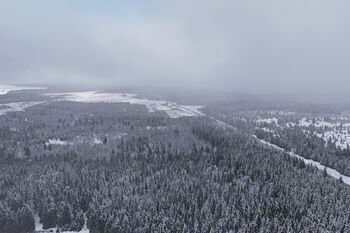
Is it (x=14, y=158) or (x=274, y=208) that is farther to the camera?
(x=14, y=158)

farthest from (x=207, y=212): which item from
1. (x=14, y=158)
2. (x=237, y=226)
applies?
(x=14, y=158)

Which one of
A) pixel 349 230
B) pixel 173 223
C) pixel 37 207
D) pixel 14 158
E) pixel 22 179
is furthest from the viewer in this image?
pixel 14 158

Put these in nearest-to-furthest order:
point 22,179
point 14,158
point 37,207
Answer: point 37,207 < point 22,179 < point 14,158

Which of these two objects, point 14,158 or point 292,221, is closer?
point 292,221

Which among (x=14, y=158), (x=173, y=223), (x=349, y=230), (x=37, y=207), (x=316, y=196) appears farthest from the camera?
(x=14, y=158)

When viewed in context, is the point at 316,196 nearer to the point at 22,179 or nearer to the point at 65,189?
the point at 65,189

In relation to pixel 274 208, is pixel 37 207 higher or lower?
lower

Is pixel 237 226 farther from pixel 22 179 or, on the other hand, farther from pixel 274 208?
pixel 22 179

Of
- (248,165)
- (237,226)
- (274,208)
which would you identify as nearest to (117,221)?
(237,226)

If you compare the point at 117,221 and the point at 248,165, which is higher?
the point at 248,165
